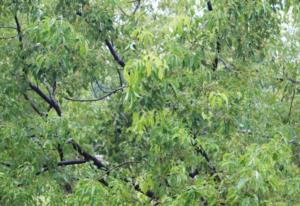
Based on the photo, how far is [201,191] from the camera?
3.34 meters

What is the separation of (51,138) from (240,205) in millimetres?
2472

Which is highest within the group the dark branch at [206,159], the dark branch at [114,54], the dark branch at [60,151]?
the dark branch at [114,54]

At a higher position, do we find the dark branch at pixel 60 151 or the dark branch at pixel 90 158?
the dark branch at pixel 60 151

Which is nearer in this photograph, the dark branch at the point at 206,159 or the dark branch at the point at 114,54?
the dark branch at the point at 206,159

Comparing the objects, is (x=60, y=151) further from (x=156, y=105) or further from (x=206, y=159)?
(x=156, y=105)

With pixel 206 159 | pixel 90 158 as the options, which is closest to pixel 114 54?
pixel 90 158

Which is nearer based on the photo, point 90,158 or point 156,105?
point 156,105

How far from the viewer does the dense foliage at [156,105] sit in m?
3.49

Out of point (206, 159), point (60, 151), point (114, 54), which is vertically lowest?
point (206, 159)

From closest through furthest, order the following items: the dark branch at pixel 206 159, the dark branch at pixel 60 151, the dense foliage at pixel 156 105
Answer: the dense foliage at pixel 156 105
the dark branch at pixel 206 159
the dark branch at pixel 60 151

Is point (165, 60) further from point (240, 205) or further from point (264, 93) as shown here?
point (264, 93)

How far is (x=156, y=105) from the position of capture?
11.8 feet

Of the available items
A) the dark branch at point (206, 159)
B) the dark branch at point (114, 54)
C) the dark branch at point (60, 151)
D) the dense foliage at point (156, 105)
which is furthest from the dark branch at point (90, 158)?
the dark branch at point (206, 159)

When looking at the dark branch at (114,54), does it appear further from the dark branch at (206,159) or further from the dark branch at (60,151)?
the dark branch at (206,159)
